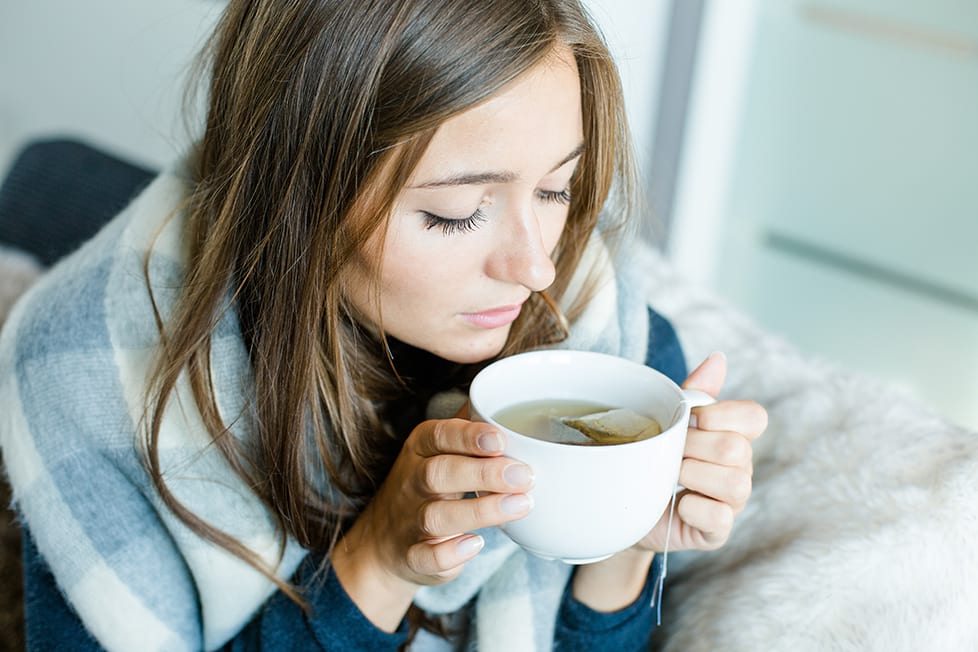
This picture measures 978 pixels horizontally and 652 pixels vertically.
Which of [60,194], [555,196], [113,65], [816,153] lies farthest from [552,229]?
[113,65]

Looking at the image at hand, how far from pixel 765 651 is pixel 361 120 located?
56cm

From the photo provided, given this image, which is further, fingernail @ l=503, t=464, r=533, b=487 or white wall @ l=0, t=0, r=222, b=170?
Answer: white wall @ l=0, t=0, r=222, b=170

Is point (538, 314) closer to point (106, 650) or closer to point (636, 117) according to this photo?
point (106, 650)

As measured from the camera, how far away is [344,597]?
93cm

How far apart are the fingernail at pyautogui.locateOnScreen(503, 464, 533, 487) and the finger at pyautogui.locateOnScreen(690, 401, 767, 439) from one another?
18 cm

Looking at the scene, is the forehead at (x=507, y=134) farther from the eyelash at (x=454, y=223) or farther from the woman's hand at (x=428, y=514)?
the woman's hand at (x=428, y=514)

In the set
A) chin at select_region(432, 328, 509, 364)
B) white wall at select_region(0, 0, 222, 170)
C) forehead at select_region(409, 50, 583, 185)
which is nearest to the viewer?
forehead at select_region(409, 50, 583, 185)

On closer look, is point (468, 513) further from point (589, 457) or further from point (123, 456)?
point (123, 456)

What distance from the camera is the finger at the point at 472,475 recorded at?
68 cm

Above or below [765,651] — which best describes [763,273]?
below

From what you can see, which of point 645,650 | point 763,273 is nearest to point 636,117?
point 763,273

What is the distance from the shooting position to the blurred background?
195 centimetres

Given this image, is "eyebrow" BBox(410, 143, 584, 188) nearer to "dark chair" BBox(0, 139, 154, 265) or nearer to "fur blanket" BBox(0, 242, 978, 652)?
"fur blanket" BBox(0, 242, 978, 652)

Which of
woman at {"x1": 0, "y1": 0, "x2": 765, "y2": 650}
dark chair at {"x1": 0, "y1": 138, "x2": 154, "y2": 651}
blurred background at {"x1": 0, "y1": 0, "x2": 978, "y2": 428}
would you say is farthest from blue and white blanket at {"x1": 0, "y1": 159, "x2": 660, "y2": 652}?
blurred background at {"x1": 0, "y1": 0, "x2": 978, "y2": 428}
